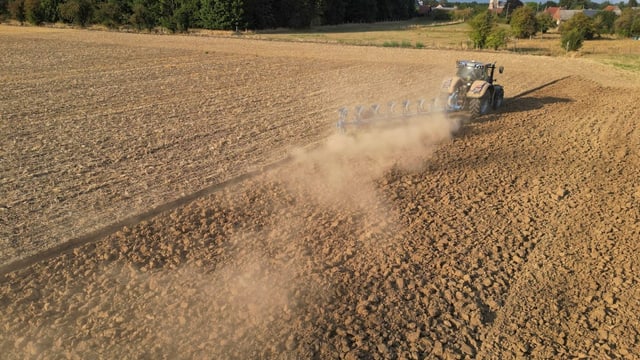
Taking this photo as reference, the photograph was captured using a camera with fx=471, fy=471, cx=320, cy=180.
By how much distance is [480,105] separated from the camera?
44.3 feet

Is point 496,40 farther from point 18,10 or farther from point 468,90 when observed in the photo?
point 18,10

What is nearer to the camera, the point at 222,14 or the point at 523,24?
the point at 523,24

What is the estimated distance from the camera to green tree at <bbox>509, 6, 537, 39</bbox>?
4984 centimetres

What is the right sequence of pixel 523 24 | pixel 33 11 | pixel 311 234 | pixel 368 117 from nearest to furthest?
pixel 311 234, pixel 368 117, pixel 523 24, pixel 33 11

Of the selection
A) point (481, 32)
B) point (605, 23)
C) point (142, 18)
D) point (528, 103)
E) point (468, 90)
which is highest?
point (605, 23)

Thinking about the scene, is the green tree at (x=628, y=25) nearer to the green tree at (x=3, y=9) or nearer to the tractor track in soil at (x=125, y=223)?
the tractor track in soil at (x=125, y=223)

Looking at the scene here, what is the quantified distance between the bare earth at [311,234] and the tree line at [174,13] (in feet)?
136

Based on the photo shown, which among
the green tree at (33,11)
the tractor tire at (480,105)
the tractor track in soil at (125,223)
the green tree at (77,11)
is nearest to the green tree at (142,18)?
the green tree at (77,11)

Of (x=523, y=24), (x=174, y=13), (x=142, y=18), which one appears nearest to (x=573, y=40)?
(x=523, y=24)

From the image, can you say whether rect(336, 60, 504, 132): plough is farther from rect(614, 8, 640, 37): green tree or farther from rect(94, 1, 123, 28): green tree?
rect(614, 8, 640, 37): green tree

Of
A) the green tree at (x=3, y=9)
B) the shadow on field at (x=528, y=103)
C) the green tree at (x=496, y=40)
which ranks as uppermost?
the green tree at (x=3, y=9)

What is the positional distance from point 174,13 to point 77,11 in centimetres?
1253

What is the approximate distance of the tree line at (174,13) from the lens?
52.6 metres

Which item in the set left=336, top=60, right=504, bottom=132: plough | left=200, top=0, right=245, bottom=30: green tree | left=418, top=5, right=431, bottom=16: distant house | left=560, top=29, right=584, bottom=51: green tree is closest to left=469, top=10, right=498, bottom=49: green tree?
left=560, top=29, right=584, bottom=51: green tree
